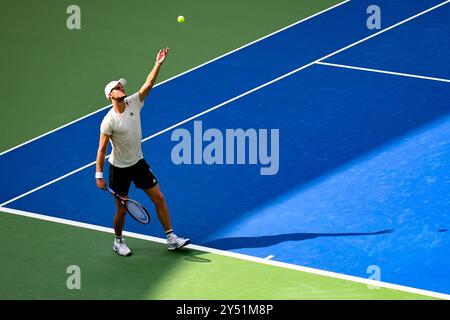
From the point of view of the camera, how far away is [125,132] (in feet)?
35.9

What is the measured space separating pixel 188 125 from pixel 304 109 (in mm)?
1753

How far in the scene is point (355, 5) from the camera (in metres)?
17.5

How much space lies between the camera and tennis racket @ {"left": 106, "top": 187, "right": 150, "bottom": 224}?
36.0ft

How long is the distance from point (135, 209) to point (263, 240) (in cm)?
158

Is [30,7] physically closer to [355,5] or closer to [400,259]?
[355,5]

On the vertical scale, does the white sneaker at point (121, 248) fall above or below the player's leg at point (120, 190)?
below

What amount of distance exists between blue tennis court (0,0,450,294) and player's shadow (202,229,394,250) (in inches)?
0.9

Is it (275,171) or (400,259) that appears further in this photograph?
(275,171)

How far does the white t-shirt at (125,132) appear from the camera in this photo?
10867 mm

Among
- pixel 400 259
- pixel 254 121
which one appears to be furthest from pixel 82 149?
pixel 400 259

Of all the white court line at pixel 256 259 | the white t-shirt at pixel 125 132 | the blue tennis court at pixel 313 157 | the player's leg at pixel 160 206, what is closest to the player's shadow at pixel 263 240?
the blue tennis court at pixel 313 157

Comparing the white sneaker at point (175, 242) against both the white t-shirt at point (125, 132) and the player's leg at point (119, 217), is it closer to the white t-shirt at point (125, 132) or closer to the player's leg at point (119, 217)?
the player's leg at point (119, 217)

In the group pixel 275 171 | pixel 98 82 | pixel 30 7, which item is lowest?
pixel 275 171

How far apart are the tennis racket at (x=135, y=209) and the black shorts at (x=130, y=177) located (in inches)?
4.9
